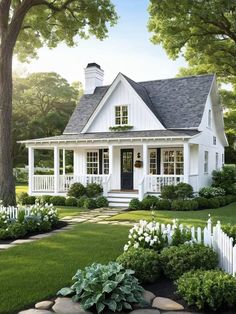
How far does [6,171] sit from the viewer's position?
471 inches

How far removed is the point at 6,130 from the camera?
39.9 ft

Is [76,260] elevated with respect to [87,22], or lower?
lower

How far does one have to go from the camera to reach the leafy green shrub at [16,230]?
9147 mm

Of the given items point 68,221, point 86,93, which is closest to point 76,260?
point 68,221

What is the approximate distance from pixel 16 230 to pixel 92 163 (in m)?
12.2

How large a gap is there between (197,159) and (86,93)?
920 cm

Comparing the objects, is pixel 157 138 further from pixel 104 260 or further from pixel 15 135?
pixel 15 135

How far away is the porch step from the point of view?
17.6 meters

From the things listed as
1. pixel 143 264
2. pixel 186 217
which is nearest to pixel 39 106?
pixel 186 217

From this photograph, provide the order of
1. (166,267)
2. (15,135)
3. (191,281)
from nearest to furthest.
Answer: (191,281) < (166,267) < (15,135)

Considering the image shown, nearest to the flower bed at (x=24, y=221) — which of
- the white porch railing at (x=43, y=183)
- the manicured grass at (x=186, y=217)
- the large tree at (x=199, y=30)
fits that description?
the manicured grass at (x=186, y=217)

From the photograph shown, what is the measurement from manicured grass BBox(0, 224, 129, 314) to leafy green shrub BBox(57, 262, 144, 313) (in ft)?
1.71

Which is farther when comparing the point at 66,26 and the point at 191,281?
the point at 66,26

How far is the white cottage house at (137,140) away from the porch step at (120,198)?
4 centimetres
